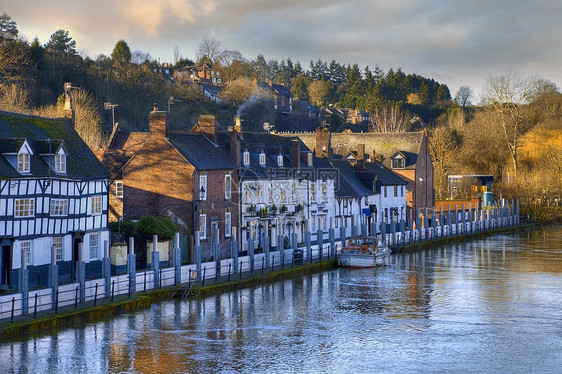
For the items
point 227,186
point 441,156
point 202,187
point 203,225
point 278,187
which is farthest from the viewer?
point 441,156

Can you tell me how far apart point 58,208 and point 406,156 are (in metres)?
49.4

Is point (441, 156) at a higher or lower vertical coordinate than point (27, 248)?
higher

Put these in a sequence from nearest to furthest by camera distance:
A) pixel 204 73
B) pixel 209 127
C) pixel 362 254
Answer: pixel 362 254, pixel 209 127, pixel 204 73

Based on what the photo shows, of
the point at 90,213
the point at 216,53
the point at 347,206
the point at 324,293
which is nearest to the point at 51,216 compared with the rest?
the point at 90,213

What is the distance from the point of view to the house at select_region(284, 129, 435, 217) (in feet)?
262

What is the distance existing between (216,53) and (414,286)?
108999 mm

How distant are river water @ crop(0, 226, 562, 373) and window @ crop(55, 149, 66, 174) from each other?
27.1 ft

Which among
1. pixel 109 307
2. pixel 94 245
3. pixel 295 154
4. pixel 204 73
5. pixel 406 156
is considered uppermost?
pixel 204 73

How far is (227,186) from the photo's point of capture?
4969 centimetres

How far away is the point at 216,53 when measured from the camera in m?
146

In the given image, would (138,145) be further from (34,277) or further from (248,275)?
(34,277)

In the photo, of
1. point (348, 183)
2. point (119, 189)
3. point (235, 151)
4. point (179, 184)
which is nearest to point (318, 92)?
point (348, 183)

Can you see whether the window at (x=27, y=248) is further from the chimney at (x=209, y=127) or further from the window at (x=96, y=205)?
the chimney at (x=209, y=127)

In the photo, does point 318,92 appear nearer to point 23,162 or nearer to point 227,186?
point 227,186
